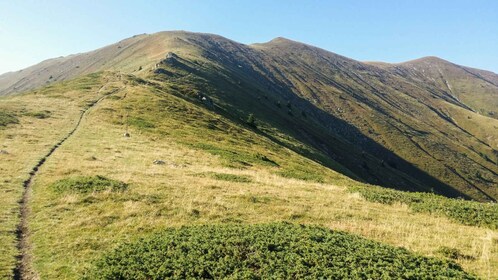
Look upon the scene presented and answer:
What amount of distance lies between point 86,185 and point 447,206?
25329mm

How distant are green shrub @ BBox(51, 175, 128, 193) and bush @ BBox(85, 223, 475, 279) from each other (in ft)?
30.8

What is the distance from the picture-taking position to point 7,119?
53.5 metres

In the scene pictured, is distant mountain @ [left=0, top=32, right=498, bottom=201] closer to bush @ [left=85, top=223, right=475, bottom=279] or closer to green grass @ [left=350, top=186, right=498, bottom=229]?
green grass @ [left=350, top=186, right=498, bottom=229]

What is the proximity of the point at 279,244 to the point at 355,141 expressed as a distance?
5614 inches

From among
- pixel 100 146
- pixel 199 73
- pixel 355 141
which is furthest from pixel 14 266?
pixel 355 141

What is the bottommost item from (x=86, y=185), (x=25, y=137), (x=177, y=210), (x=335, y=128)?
(x=177, y=210)

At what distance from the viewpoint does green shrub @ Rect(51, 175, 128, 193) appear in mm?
24422

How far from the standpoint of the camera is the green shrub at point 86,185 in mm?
24422

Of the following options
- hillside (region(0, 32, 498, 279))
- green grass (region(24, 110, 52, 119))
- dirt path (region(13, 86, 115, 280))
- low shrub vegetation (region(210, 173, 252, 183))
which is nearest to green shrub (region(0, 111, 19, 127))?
hillside (region(0, 32, 498, 279))

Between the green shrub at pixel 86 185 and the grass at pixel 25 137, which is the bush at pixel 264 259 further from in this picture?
the green shrub at pixel 86 185

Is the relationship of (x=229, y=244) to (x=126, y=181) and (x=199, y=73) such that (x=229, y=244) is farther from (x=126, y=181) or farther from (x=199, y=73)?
(x=199, y=73)

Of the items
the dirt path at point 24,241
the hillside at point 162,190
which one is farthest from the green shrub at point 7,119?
the dirt path at point 24,241

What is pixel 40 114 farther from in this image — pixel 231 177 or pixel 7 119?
pixel 231 177

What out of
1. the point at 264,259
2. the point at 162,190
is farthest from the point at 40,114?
the point at 264,259
